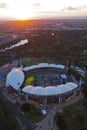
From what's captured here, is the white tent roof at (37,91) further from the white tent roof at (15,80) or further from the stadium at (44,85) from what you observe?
the white tent roof at (15,80)

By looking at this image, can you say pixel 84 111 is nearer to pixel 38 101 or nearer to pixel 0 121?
pixel 38 101

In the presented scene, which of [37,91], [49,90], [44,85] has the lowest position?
[44,85]

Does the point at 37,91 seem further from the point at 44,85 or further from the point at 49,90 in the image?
the point at 44,85

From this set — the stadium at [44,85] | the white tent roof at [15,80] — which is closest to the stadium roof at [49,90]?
the stadium at [44,85]

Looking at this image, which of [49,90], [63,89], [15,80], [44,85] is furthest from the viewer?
[44,85]

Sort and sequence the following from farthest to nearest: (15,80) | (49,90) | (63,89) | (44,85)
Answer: (44,85)
(15,80)
(63,89)
(49,90)

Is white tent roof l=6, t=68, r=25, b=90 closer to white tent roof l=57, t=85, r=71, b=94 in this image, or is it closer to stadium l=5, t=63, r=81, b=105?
stadium l=5, t=63, r=81, b=105

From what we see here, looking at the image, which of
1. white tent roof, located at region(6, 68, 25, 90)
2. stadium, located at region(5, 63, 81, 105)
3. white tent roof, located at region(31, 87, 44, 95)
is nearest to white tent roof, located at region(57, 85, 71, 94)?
stadium, located at region(5, 63, 81, 105)

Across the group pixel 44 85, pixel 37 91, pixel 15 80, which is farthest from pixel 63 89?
pixel 15 80
